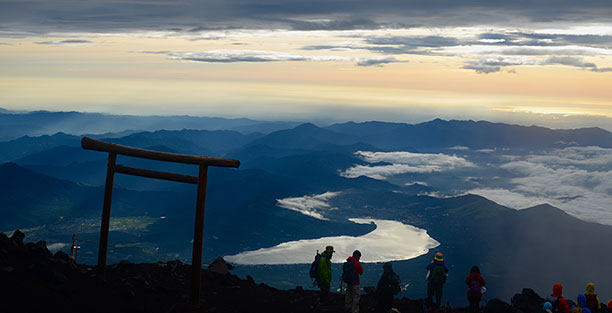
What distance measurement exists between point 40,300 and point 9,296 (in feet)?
2.87

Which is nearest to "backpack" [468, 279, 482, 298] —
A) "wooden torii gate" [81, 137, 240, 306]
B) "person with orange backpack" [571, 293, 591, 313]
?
"person with orange backpack" [571, 293, 591, 313]

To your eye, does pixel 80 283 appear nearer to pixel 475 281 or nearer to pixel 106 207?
Result: pixel 106 207

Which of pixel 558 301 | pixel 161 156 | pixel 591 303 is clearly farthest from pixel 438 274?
pixel 161 156

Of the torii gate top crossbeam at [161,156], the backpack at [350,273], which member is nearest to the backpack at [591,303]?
the backpack at [350,273]

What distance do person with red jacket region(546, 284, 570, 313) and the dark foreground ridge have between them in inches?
75.2

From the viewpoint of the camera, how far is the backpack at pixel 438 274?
73.7ft

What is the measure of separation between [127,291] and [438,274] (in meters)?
12.9

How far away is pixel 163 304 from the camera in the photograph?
18.3m

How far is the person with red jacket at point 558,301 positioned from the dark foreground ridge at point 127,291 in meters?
1.91

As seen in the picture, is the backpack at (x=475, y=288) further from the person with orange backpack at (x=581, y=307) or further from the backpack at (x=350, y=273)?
the backpack at (x=350, y=273)

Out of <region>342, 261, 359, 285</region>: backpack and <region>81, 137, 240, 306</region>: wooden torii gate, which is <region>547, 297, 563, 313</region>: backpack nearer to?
<region>342, 261, 359, 285</region>: backpack

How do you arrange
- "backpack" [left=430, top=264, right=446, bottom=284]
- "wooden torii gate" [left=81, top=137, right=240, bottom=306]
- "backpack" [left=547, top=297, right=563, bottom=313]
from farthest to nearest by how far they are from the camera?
"backpack" [left=430, top=264, right=446, bottom=284], "backpack" [left=547, top=297, right=563, bottom=313], "wooden torii gate" [left=81, top=137, right=240, bottom=306]

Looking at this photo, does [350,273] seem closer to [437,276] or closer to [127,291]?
[437,276]

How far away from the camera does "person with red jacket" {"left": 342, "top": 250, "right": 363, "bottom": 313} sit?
69.6ft
